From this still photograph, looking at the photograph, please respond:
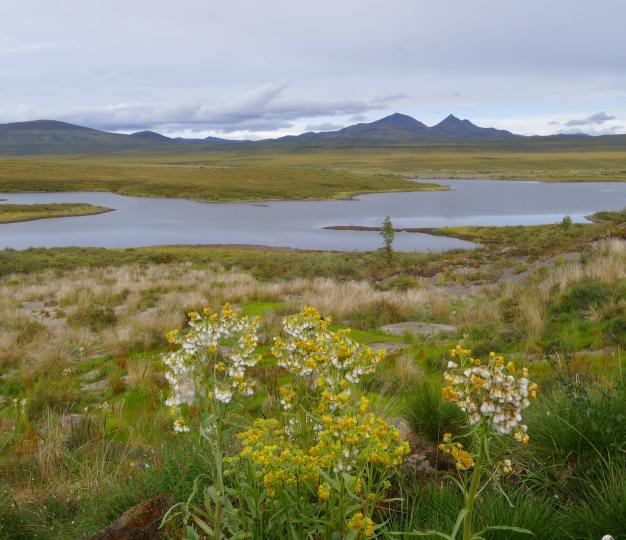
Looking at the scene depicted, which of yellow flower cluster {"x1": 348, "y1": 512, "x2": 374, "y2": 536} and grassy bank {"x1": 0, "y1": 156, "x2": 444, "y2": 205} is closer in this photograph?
yellow flower cluster {"x1": 348, "y1": 512, "x2": 374, "y2": 536}

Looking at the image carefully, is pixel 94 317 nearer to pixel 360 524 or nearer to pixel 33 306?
pixel 33 306

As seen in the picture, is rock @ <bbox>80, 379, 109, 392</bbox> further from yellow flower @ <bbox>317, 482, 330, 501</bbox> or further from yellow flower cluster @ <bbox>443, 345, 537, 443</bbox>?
yellow flower cluster @ <bbox>443, 345, 537, 443</bbox>

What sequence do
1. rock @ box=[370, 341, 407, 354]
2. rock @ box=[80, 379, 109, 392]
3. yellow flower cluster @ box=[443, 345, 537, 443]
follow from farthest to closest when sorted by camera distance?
rock @ box=[370, 341, 407, 354] < rock @ box=[80, 379, 109, 392] < yellow flower cluster @ box=[443, 345, 537, 443]

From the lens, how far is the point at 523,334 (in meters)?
7.85

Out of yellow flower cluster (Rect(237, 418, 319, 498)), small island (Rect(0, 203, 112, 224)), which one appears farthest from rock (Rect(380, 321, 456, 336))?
small island (Rect(0, 203, 112, 224))

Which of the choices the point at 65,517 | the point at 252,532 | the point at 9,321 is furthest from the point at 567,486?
the point at 9,321

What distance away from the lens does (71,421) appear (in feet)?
20.6

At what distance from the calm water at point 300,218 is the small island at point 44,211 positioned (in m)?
2.72

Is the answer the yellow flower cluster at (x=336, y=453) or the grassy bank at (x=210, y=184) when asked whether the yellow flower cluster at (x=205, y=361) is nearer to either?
the yellow flower cluster at (x=336, y=453)

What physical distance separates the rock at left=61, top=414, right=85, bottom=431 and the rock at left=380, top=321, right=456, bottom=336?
5214mm

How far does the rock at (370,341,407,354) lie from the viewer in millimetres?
8227

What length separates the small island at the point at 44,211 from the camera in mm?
56438

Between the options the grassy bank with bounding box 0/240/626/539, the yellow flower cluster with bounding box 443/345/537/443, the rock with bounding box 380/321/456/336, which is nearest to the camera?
the yellow flower cluster with bounding box 443/345/537/443

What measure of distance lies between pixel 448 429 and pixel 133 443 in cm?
309
